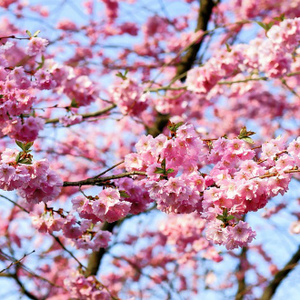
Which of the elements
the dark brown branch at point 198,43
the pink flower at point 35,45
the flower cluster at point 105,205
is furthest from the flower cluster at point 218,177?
the dark brown branch at point 198,43

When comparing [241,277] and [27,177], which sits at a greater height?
[241,277]

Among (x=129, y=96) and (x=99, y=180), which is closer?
(x=99, y=180)

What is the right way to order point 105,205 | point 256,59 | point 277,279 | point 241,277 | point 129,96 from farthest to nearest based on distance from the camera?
point 241,277 < point 277,279 < point 256,59 < point 129,96 < point 105,205

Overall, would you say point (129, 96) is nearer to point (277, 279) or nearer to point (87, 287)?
point (87, 287)

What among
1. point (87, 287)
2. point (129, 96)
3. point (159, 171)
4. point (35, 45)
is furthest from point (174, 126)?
point (87, 287)

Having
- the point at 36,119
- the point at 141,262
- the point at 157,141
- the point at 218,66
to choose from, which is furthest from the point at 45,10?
the point at 157,141

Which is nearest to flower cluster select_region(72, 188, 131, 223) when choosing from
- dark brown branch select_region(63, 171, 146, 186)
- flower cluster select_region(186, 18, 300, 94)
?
dark brown branch select_region(63, 171, 146, 186)

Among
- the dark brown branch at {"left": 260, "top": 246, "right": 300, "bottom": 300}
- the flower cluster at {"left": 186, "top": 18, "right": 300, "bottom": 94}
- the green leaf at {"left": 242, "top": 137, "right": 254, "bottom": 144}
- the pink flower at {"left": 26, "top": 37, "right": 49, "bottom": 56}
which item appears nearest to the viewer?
the green leaf at {"left": 242, "top": 137, "right": 254, "bottom": 144}

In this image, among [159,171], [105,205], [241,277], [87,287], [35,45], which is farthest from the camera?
[241,277]

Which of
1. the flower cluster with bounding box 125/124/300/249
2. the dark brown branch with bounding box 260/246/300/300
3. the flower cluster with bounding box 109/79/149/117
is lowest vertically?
the flower cluster with bounding box 125/124/300/249

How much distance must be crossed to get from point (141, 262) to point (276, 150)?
6.67 m

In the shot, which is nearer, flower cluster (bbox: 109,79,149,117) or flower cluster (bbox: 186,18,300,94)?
flower cluster (bbox: 186,18,300,94)

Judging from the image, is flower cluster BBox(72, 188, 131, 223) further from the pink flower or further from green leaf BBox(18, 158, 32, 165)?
the pink flower

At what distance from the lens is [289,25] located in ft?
12.2
